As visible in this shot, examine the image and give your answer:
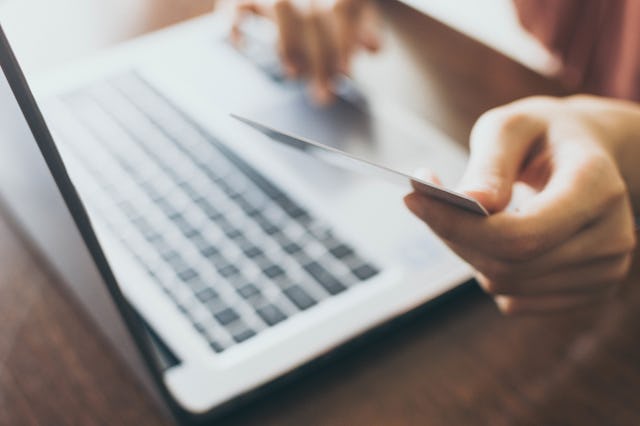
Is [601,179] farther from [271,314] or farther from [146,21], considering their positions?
[146,21]

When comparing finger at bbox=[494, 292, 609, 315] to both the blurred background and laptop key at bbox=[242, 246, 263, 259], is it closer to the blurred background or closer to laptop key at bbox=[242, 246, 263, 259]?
laptop key at bbox=[242, 246, 263, 259]

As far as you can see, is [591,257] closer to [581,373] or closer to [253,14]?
[581,373]

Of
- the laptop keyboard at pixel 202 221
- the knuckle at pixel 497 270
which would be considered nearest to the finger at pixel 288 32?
the laptop keyboard at pixel 202 221

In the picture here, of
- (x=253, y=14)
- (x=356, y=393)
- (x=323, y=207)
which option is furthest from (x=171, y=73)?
(x=356, y=393)

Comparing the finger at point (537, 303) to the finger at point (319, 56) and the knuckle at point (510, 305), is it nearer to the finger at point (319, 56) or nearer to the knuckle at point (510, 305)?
the knuckle at point (510, 305)

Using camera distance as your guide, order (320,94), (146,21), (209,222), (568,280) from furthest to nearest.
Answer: (146,21) < (320,94) < (209,222) < (568,280)

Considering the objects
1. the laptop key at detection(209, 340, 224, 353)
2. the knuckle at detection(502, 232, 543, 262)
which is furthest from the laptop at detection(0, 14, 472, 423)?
the knuckle at detection(502, 232, 543, 262)

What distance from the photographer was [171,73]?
58 cm

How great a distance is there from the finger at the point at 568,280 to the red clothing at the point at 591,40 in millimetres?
291

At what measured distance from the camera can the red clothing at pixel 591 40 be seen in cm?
55

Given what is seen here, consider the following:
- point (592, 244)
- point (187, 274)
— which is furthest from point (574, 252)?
point (187, 274)

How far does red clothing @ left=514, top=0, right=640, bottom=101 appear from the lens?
1.81ft

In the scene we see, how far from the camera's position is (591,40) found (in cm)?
59

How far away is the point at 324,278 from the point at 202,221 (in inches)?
3.9
